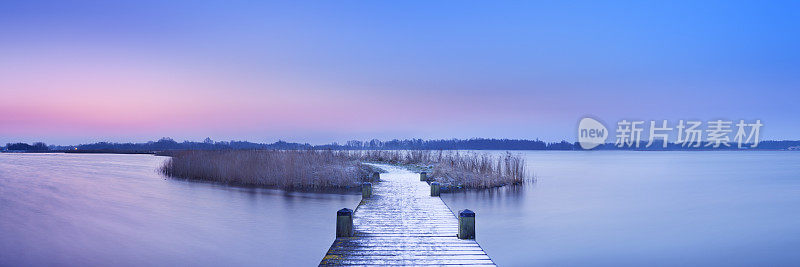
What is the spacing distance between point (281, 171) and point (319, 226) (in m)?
8.19

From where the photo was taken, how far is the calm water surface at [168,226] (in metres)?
9.84

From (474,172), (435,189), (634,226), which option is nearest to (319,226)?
(435,189)

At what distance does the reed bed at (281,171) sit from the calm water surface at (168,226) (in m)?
1.13

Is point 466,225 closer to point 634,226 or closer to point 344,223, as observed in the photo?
point 344,223

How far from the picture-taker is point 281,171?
20.0 metres

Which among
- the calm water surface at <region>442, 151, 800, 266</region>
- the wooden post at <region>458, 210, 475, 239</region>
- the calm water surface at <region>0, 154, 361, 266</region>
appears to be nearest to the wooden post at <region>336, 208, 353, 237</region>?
the wooden post at <region>458, 210, 475, 239</region>

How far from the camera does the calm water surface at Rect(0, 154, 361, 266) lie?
9844mm

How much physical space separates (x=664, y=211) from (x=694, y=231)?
374cm

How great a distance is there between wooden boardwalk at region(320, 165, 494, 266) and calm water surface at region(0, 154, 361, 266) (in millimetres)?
1699

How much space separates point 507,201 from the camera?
16.6m

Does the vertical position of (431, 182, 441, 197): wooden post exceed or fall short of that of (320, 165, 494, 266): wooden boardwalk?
it exceeds it

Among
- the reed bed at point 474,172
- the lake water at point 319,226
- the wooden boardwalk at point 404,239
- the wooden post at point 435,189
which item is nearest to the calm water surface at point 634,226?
the lake water at point 319,226

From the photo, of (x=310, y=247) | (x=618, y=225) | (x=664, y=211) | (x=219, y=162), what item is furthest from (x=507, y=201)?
(x=219, y=162)

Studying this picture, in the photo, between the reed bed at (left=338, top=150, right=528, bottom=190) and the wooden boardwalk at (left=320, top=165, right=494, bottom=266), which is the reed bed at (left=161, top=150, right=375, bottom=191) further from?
the wooden boardwalk at (left=320, top=165, right=494, bottom=266)
